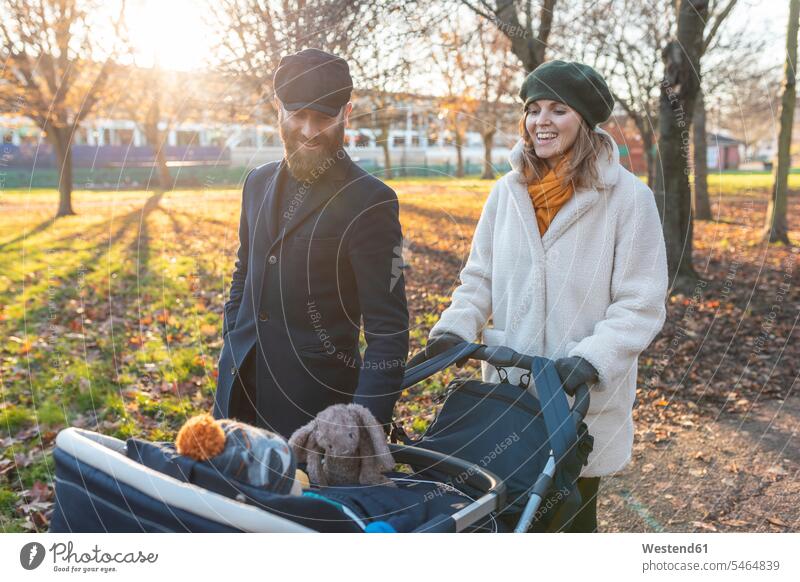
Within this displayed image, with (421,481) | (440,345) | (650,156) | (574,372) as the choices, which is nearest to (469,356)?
(440,345)

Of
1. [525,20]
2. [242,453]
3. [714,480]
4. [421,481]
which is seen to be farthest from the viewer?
[525,20]

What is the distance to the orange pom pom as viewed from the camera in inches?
78.5

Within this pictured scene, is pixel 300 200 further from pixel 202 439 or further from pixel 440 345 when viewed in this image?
pixel 202 439

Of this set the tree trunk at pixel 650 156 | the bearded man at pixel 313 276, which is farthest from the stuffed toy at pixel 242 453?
the tree trunk at pixel 650 156

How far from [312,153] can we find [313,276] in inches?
17.5

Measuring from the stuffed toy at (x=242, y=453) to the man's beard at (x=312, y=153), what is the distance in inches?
41.3

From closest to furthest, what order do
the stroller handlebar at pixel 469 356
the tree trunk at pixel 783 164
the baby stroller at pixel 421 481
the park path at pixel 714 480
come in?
the baby stroller at pixel 421 481
the stroller handlebar at pixel 469 356
the park path at pixel 714 480
the tree trunk at pixel 783 164

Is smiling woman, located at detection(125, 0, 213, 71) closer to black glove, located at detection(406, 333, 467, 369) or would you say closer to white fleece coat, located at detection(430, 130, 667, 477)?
white fleece coat, located at detection(430, 130, 667, 477)

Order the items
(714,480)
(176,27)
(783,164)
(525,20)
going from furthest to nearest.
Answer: (783,164), (525,20), (176,27), (714,480)

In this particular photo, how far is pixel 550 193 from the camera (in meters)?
2.86

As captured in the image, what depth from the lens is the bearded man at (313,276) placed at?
2.61 meters

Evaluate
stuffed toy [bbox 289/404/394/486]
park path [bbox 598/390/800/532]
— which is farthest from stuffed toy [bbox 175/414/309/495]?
park path [bbox 598/390/800/532]
